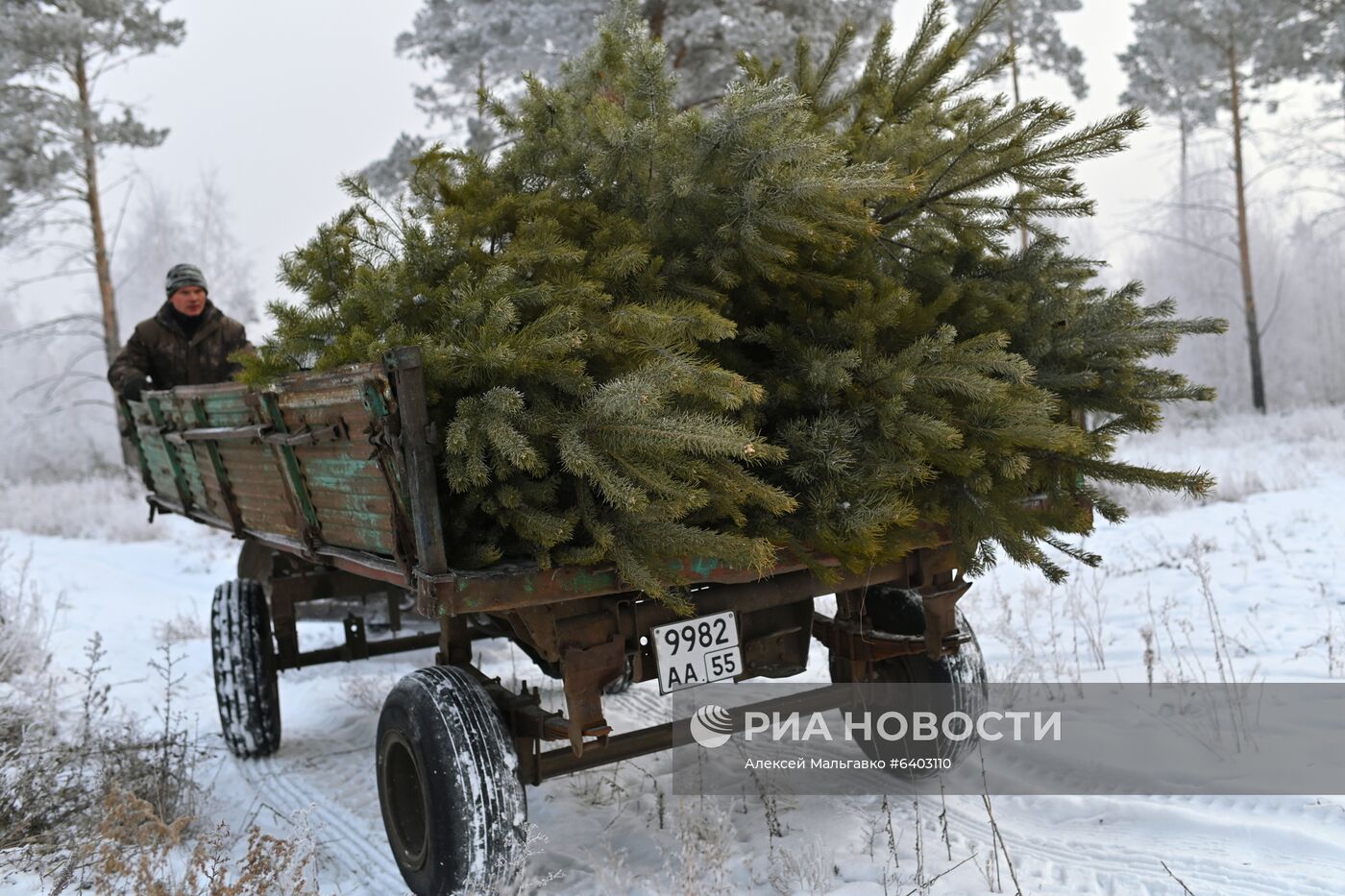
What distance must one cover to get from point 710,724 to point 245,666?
249 centimetres

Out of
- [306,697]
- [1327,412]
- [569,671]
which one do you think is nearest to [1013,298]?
[569,671]

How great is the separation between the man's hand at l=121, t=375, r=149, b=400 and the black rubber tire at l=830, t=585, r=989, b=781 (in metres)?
3.82

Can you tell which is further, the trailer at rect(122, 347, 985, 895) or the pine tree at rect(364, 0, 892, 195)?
the pine tree at rect(364, 0, 892, 195)

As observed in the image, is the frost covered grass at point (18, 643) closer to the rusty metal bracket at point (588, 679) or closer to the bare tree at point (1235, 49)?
the rusty metal bracket at point (588, 679)

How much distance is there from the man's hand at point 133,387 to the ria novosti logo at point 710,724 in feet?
11.6

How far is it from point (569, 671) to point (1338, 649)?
3990 mm

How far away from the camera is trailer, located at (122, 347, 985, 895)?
103 inches

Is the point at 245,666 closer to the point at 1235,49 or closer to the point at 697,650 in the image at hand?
the point at 697,650

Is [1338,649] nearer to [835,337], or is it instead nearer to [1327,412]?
[835,337]

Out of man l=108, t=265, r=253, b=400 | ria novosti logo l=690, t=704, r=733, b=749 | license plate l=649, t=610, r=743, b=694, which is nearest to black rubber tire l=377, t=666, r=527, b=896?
license plate l=649, t=610, r=743, b=694

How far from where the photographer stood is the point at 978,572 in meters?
3.33

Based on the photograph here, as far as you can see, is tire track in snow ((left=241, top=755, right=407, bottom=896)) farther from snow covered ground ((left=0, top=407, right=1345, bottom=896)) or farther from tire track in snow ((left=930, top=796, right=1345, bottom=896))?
tire track in snow ((left=930, top=796, right=1345, bottom=896))

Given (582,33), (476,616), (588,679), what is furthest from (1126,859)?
(582,33)

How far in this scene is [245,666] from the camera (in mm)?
4711
